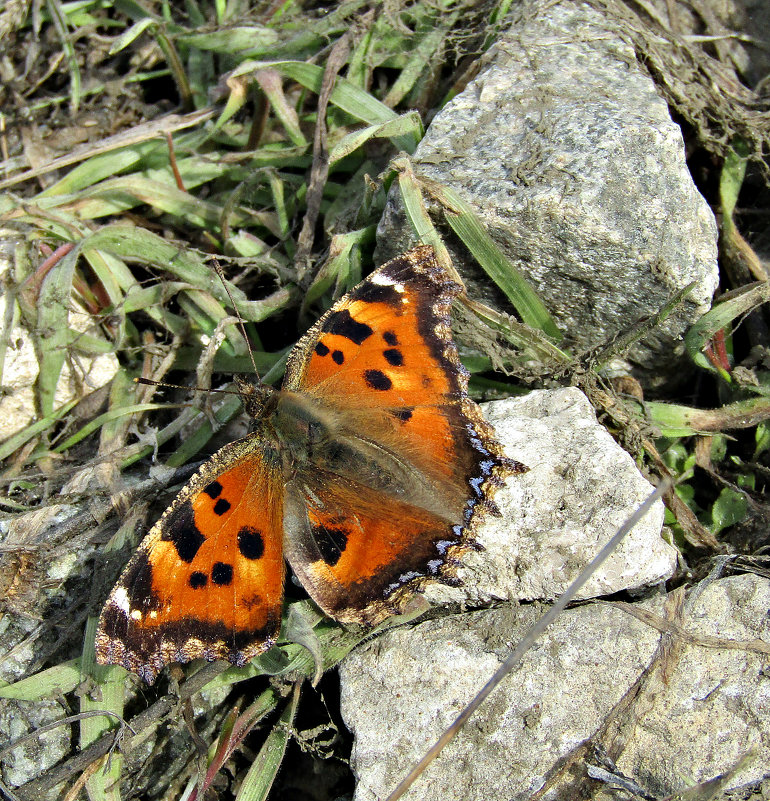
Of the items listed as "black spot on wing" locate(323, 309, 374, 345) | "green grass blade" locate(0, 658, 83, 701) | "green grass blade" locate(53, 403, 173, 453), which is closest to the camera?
"green grass blade" locate(0, 658, 83, 701)

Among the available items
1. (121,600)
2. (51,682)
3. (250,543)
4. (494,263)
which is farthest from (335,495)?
(51,682)

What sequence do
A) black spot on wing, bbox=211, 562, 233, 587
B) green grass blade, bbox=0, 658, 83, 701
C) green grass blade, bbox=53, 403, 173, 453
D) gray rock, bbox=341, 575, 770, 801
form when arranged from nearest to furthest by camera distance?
gray rock, bbox=341, 575, 770, 801 < black spot on wing, bbox=211, 562, 233, 587 < green grass blade, bbox=0, 658, 83, 701 < green grass blade, bbox=53, 403, 173, 453

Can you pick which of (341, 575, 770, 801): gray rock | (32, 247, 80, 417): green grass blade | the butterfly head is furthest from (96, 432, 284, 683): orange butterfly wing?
(32, 247, 80, 417): green grass blade

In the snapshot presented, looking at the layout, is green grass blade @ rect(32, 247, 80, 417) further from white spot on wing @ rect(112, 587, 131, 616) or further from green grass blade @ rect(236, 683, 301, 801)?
green grass blade @ rect(236, 683, 301, 801)

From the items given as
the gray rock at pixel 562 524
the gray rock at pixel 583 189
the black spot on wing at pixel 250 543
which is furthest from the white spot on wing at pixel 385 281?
the black spot on wing at pixel 250 543

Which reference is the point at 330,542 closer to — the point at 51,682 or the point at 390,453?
the point at 390,453

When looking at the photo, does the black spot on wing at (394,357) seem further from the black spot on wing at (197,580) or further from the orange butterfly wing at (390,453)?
the black spot on wing at (197,580)
